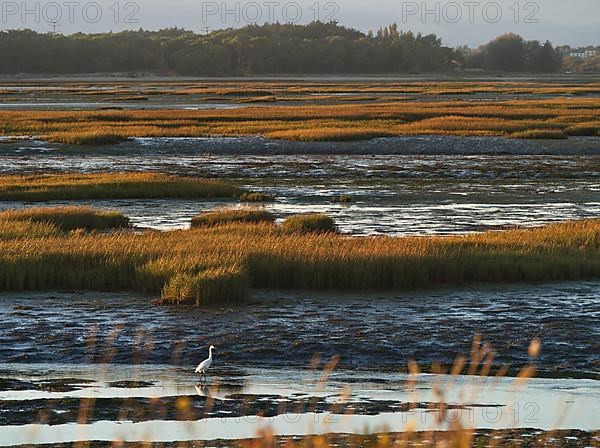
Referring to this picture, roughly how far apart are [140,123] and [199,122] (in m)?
3.61

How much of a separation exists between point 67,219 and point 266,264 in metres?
8.42

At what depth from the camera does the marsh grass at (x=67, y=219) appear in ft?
86.0

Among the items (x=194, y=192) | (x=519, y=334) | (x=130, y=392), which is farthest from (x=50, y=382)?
(x=194, y=192)

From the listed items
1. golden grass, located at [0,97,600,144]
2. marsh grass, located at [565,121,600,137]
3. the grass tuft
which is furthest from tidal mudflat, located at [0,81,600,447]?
marsh grass, located at [565,121,600,137]

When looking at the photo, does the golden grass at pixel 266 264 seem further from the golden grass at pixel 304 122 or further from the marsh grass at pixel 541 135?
the marsh grass at pixel 541 135

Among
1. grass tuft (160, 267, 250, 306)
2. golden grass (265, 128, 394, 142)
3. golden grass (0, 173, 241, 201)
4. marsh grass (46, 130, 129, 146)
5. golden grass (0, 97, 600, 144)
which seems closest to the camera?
grass tuft (160, 267, 250, 306)

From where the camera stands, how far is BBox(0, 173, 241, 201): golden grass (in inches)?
1361

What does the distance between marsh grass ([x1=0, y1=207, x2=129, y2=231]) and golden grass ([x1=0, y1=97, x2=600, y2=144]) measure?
1147 inches

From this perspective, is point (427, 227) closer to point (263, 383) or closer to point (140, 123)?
point (263, 383)

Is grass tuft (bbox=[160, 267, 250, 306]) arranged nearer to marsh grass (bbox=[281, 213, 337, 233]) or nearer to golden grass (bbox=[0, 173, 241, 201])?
marsh grass (bbox=[281, 213, 337, 233])

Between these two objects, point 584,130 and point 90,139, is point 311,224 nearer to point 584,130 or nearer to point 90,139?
point 90,139

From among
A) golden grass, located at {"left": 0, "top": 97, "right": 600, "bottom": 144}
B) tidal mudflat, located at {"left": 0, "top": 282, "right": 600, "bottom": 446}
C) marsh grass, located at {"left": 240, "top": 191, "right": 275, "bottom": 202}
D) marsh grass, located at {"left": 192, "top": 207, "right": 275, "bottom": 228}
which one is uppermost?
tidal mudflat, located at {"left": 0, "top": 282, "right": 600, "bottom": 446}

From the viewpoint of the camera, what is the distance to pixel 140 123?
224 feet

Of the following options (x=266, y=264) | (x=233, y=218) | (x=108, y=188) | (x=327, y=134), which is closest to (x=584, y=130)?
(x=327, y=134)
